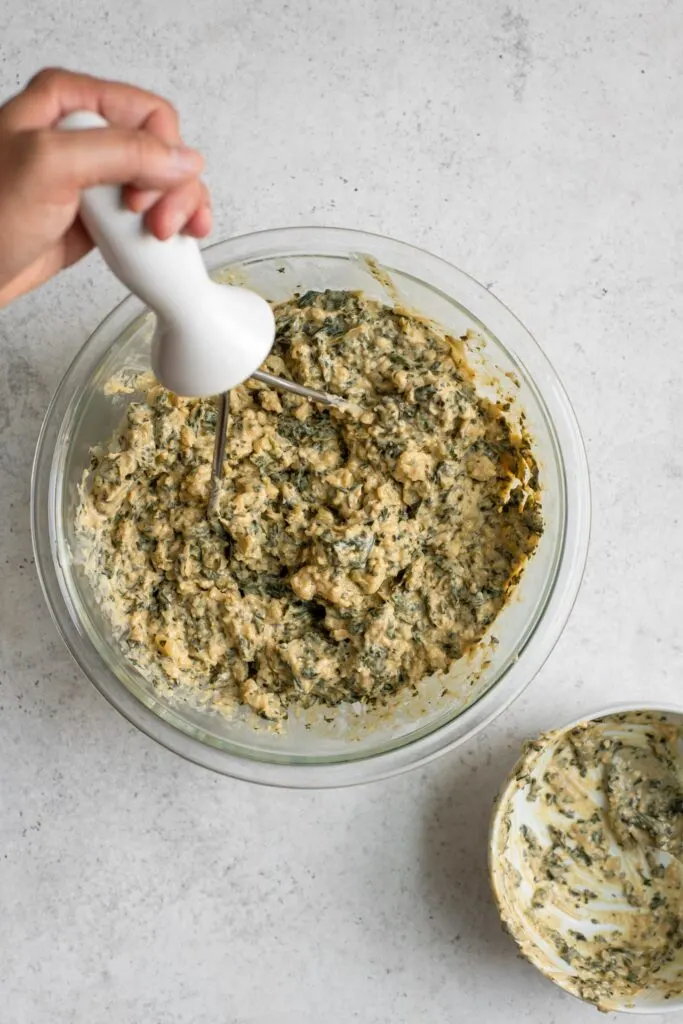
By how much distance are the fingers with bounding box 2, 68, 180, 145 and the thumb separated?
0.09 m

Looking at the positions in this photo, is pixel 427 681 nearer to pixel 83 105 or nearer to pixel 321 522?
pixel 321 522

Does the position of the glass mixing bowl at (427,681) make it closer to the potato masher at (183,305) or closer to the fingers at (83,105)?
the potato masher at (183,305)

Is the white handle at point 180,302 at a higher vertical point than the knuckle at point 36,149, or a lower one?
lower

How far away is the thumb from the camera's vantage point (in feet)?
2.96

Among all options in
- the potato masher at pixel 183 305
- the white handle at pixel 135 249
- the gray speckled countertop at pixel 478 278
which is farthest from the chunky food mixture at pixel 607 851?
the white handle at pixel 135 249

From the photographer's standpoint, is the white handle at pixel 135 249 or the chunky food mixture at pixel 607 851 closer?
the white handle at pixel 135 249

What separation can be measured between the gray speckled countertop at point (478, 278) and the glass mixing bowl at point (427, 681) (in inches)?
5.9

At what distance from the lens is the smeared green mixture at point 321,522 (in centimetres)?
142

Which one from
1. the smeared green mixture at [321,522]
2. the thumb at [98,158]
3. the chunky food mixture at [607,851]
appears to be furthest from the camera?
the chunky food mixture at [607,851]

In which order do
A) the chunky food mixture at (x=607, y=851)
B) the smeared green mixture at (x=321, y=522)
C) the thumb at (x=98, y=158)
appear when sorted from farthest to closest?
the chunky food mixture at (x=607, y=851)
the smeared green mixture at (x=321, y=522)
the thumb at (x=98, y=158)

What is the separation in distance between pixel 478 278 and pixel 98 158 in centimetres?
84

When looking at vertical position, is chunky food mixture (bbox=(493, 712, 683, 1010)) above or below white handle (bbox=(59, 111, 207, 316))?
below

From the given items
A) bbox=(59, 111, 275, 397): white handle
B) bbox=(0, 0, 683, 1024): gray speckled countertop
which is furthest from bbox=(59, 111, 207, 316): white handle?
bbox=(0, 0, 683, 1024): gray speckled countertop

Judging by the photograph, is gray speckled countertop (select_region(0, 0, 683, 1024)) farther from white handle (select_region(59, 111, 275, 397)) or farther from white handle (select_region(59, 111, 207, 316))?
white handle (select_region(59, 111, 207, 316))
